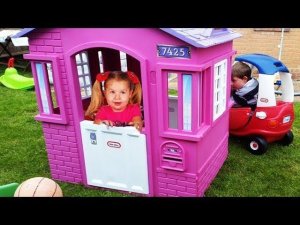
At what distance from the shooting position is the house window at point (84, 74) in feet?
15.6

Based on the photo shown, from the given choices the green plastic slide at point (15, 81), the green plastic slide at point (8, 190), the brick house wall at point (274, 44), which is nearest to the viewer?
the green plastic slide at point (8, 190)

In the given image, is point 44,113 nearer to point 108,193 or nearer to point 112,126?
point 112,126

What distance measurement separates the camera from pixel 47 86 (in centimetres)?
401

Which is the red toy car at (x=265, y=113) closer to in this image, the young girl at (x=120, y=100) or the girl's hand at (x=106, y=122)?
the young girl at (x=120, y=100)

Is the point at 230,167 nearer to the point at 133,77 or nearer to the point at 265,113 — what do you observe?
the point at 265,113

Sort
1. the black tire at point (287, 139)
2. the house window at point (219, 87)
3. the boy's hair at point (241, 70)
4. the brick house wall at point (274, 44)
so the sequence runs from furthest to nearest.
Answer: the brick house wall at point (274, 44)
the black tire at point (287, 139)
the boy's hair at point (241, 70)
the house window at point (219, 87)

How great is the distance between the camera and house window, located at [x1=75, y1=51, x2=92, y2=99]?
475cm

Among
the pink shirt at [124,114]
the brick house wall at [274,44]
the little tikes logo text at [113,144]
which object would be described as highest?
the pink shirt at [124,114]

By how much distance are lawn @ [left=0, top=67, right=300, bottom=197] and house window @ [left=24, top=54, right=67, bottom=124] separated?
928 mm

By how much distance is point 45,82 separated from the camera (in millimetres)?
4000

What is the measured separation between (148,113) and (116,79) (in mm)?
550

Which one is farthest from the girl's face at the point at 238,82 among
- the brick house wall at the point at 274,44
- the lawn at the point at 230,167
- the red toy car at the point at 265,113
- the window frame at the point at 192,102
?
the brick house wall at the point at 274,44

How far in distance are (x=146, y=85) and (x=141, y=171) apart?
3.45 ft

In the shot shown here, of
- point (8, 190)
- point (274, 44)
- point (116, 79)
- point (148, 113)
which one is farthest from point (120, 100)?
point (274, 44)
